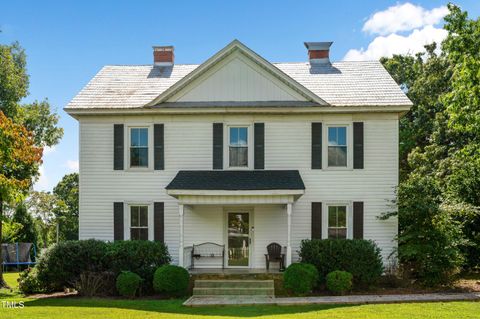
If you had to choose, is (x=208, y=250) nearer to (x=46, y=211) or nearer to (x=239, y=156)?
(x=239, y=156)

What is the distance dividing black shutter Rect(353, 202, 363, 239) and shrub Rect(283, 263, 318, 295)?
10.6ft

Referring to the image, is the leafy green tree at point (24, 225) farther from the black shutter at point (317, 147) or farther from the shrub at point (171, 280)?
the black shutter at point (317, 147)

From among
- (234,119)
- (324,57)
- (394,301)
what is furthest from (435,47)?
(394,301)

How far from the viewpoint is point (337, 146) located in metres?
17.6

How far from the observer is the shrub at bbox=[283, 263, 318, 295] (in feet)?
47.6

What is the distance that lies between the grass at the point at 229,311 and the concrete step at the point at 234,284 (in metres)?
1.88

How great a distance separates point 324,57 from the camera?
69.3 feet

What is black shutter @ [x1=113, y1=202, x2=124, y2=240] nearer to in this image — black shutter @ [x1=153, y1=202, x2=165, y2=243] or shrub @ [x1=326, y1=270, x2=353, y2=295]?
black shutter @ [x1=153, y1=202, x2=165, y2=243]

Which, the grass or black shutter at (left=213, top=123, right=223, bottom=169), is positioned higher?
black shutter at (left=213, top=123, right=223, bottom=169)

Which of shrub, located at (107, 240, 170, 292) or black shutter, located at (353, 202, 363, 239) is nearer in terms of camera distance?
shrub, located at (107, 240, 170, 292)

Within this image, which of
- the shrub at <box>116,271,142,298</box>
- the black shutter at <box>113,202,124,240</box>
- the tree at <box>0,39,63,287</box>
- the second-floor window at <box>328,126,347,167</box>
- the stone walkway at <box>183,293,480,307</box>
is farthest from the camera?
the tree at <box>0,39,63,287</box>

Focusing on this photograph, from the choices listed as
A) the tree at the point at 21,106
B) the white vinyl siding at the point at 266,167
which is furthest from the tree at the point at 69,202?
the white vinyl siding at the point at 266,167

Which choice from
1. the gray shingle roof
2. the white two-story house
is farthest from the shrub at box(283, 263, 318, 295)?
the gray shingle roof

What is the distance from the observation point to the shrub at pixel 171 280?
14625 mm
